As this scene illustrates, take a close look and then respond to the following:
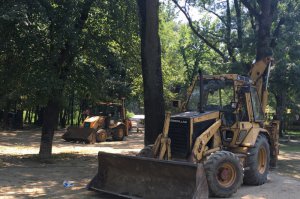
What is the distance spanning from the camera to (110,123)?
84.3 ft

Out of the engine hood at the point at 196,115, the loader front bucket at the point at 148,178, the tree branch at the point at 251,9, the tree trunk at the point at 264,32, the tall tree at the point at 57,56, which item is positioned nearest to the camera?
the loader front bucket at the point at 148,178

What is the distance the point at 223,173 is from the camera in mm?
8984

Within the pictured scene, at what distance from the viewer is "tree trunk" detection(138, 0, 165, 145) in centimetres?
1306

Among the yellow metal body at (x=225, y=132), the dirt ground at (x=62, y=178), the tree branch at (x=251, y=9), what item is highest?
the tree branch at (x=251, y=9)

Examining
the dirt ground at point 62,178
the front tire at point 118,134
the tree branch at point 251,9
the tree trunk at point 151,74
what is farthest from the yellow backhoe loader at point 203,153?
the front tire at point 118,134

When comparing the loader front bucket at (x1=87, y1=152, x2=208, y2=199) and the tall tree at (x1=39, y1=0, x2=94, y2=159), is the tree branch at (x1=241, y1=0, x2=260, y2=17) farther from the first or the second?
the loader front bucket at (x1=87, y1=152, x2=208, y2=199)

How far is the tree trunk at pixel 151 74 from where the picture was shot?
1306 centimetres

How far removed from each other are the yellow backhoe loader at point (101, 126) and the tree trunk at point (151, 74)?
10.5 m

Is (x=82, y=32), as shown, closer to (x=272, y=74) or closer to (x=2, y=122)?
(x=272, y=74)

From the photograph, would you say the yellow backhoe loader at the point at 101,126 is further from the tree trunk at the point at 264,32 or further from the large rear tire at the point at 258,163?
the large rear tire at the point at 258,163

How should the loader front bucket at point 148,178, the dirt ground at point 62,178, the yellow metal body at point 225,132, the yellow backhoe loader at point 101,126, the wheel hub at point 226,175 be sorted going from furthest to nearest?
1. the yellow backhoe loader at point 101,126
2. the yellow metal body at point 225,132
3. the dirt ground at point 62,178
4. the wheel hub at point 226,175
5. the loader front bucket at point 148,178

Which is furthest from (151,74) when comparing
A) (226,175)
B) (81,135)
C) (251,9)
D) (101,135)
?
(101,135)

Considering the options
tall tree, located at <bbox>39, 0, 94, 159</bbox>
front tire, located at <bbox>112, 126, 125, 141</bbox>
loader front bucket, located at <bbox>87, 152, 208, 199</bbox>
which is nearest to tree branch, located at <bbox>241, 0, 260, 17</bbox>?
tall tree, located at <bbox>39, 0, 94, 159</bbox>

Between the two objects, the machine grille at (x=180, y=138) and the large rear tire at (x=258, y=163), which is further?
the large rear tire at (x=258, y=163)
